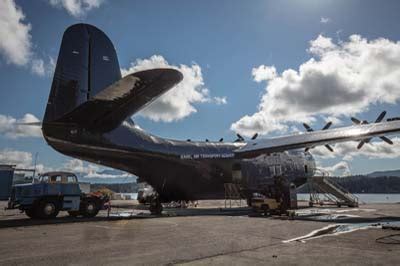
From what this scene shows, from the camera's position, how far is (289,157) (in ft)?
119

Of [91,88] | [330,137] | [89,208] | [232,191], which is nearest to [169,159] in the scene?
[89,208]

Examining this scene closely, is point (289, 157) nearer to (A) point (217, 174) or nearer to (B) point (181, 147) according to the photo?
(A) point (217, 174)

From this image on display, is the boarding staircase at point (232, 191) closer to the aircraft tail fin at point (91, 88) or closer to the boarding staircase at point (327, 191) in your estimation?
the boarding staircase at point (327, 191)

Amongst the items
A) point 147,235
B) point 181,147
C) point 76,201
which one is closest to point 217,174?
point 181,147

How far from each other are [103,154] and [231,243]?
12.9m

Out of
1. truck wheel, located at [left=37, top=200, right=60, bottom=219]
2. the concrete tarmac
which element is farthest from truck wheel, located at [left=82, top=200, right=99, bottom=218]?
the concrete tarmac

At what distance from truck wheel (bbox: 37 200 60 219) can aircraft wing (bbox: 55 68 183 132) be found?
4.99 meters

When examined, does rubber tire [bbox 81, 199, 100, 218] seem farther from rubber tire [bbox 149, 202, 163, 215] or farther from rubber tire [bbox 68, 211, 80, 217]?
rubber tire [bbox 149, 202, 163, 215]

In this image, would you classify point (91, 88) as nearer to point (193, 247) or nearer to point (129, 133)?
point (129, 133)

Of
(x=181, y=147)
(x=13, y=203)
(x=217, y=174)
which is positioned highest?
(x=181, y=147)

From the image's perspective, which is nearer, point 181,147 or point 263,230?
point 263,230

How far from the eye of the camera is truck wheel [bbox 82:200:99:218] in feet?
68.4

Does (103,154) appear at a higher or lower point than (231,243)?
higher

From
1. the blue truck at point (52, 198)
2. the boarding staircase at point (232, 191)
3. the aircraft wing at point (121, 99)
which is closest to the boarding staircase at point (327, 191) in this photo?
the boarding staircase at point (232, 191)
